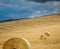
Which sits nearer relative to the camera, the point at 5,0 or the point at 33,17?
the point at 5,0

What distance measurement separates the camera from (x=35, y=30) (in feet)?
6.22

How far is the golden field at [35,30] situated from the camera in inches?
70.6

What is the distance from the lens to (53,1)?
1986 millimetres

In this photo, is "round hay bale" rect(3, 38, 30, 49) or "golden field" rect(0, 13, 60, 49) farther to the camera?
"golden field" rect(0, 13, 60, 49)

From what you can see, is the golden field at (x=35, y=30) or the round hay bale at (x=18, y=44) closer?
the round hay bale at (x=18, y=44)

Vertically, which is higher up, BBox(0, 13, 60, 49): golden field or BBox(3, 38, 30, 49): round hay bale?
BBox(0, 13, 60, 49): golden field

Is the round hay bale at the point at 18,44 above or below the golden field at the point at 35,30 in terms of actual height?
below

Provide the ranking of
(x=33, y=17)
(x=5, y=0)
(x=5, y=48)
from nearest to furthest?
(x=5, y=48) < (x=5, y=0) < (x=33, y=17)

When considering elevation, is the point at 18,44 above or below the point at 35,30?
below

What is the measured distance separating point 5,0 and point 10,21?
0.23 meters

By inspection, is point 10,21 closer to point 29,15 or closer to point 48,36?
point 29,15

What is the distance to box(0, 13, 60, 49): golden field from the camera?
179 centimetres

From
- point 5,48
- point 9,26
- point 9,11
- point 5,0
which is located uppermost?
point 5,0

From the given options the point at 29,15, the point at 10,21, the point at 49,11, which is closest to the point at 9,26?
the point at 10,21
